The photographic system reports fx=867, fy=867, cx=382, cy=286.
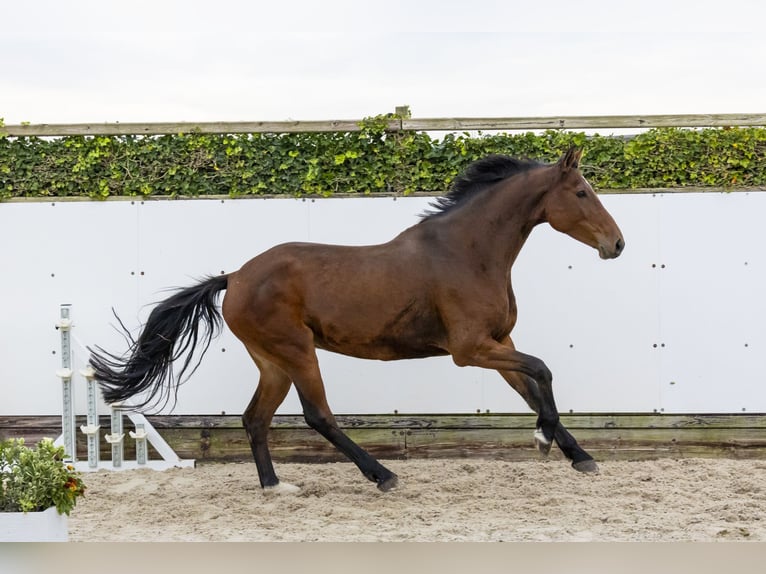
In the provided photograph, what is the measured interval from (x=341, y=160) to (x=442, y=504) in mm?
2470

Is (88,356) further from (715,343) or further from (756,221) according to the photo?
(756,221)

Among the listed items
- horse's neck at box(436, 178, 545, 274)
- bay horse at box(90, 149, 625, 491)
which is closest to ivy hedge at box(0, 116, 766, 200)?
bay horse at box(90, 149, 625, 491)

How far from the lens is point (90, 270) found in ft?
20.1

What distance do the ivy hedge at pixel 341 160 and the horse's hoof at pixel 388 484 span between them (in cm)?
213

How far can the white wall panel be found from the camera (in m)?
6.00

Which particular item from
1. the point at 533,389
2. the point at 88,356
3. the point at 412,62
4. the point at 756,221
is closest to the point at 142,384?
the point at 88,356

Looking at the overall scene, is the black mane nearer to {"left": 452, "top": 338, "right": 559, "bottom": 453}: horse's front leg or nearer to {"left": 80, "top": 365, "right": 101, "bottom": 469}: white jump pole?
{"left": 452, "top": 338, "right": 559, "bottom": 453}: horse's front leg

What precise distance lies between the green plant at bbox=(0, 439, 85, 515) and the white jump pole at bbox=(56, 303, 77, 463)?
5.74 ft

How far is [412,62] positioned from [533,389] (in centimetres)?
278

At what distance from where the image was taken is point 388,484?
4891mm

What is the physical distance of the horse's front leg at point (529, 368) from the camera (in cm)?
463

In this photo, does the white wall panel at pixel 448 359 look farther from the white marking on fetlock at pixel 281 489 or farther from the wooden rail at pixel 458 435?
the white marking on fetlock at pixel 281 489

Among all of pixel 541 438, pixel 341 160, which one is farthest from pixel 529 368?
pixel 341 160

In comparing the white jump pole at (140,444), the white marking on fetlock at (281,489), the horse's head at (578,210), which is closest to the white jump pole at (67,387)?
the white jump pole at (140,444)
